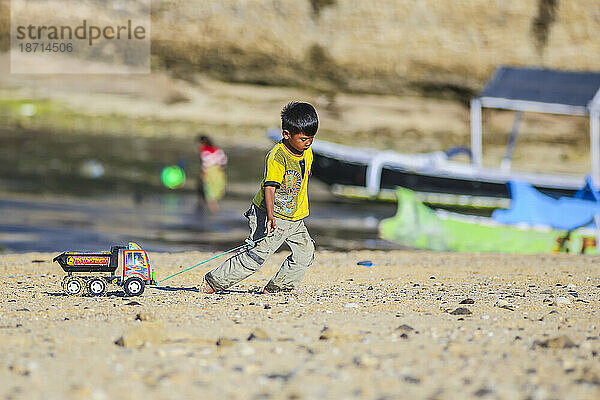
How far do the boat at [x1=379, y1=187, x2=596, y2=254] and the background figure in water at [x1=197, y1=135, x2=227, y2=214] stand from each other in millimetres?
3518

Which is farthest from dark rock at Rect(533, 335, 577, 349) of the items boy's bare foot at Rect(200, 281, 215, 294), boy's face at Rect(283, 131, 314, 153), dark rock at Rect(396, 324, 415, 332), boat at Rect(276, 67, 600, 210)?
boat at Rect(276, 67, 600, 210)

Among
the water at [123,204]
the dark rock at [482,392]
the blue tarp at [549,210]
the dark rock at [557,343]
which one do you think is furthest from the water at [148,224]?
the dark rock at [482,392]

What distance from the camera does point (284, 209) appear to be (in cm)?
680

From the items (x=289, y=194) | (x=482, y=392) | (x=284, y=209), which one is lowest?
(x=482, y=392)

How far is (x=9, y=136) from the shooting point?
25.9m

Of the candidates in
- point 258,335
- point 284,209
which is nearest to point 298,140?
point 284,209

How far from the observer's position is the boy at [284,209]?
6617 mm

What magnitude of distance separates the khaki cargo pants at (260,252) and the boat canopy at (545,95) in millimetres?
12656

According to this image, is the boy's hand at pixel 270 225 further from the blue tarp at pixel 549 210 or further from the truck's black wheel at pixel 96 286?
the blue tarp at pixel 549 210

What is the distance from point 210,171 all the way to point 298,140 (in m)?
10.2

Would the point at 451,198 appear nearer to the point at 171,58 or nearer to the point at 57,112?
the point at 57,112

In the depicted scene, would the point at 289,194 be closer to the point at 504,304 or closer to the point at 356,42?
the point at 504,304

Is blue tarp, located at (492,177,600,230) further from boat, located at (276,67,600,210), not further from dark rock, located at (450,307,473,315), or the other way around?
dark rock, located at (450,307,473,315)

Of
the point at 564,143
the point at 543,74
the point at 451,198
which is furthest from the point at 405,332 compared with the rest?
the point at 564,143
